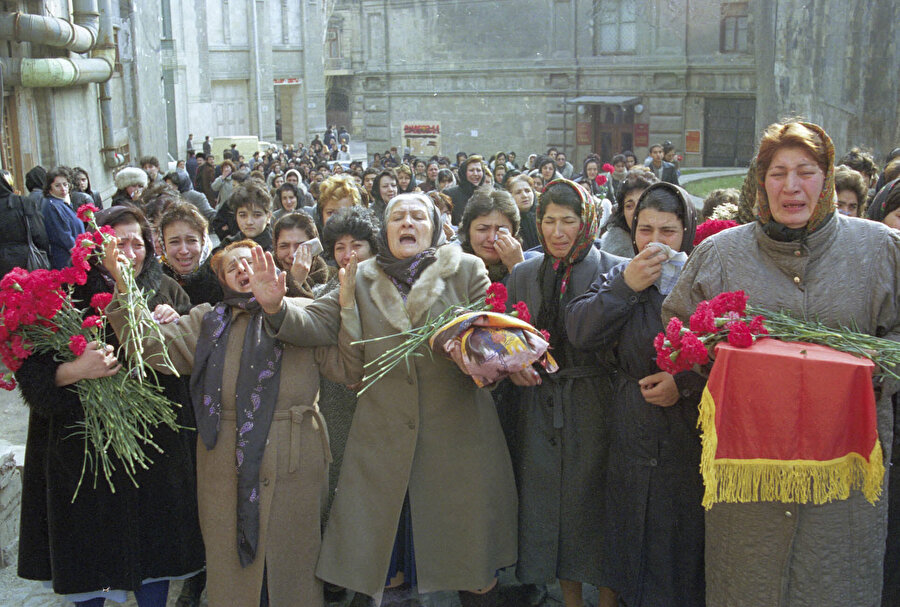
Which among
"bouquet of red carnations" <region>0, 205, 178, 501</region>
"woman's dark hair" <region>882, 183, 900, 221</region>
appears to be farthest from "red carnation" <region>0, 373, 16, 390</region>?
"woman's dark hair" <region>882, 183, 900, 221</region>

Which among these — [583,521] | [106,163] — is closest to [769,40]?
[106,163]

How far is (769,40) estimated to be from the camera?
868 inches

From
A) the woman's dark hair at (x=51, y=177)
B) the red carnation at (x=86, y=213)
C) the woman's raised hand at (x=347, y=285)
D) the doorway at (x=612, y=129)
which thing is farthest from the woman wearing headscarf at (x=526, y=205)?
the doorway at (x=612, y=129)

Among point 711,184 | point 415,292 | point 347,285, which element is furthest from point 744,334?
point 711,184

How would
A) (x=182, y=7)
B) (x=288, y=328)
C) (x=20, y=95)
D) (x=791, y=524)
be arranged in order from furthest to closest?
1. (x=182, y=7)
2. (x=20, y=95)
3. (x=288, y=328)
4. (x=791, y=524)

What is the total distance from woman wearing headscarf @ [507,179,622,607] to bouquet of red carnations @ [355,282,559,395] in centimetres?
35

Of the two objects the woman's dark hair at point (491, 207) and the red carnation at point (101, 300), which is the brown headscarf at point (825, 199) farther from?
the red carnation at point (101, 300)

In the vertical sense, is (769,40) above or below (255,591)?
above

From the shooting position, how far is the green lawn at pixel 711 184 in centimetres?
1753

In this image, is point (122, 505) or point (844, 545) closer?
point (844, 545)

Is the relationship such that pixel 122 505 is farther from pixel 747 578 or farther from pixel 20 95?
pixel 20 95

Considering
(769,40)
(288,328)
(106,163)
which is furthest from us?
(769,40)

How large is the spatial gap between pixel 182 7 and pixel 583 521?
3475 centimetres

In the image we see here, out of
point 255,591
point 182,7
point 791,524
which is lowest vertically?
point 255,591
